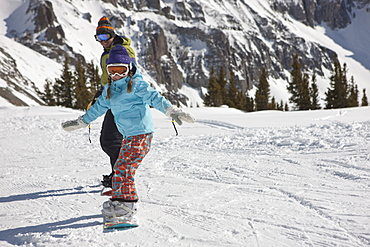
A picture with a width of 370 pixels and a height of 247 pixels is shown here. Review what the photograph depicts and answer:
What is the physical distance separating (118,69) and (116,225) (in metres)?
1.41

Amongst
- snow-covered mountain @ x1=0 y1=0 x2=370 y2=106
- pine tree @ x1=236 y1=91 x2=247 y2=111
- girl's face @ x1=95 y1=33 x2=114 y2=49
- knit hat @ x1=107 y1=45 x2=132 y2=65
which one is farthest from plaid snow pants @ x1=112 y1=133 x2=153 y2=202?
snow-covered mountain @ x1=0 y1=0 x2=370 y2=106

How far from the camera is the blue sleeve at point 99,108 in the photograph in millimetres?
2928

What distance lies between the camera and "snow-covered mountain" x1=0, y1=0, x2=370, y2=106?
377 ft

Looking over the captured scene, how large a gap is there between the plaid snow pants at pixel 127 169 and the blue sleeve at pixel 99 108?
525 mm

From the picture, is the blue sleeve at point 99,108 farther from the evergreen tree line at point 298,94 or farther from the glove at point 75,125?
the evergreen tree line at point 298,94

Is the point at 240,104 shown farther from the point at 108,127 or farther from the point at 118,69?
the point at 118,69

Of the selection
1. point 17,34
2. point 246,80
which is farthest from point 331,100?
point 17,34

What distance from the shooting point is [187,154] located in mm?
5582

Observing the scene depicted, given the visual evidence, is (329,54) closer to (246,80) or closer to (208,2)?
(246,80)

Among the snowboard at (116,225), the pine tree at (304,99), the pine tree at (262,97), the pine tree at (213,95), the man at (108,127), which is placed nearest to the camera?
the snowboard at (116,225)

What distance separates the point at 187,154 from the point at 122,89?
309 cm

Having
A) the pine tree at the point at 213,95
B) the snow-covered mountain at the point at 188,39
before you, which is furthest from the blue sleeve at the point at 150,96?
the snow-covered mountain at the point at 188,39

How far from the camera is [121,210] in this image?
2584 millimetres

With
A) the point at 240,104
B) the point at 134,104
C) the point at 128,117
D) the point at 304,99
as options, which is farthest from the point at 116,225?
the point at 240,104
